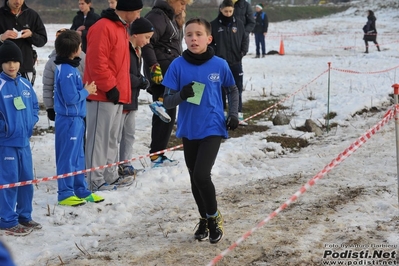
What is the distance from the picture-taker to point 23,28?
25.3 ft

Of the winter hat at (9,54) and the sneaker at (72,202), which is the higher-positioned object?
the winter hat at (9,54)

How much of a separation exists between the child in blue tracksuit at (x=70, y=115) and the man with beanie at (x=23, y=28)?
1.74 m

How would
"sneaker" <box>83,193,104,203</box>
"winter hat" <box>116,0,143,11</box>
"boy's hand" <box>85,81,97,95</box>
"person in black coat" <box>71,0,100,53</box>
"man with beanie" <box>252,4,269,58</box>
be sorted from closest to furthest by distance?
"boy's hand" <box>85,81,97,95</box>
"sneaker" <box>83,193,104,203</box>
"winter hat" <box>116,0,143,11</box>
"person in black coat" <box>71,0,100,53</box>
"man with beanie" <box>252,4,269,58</box>

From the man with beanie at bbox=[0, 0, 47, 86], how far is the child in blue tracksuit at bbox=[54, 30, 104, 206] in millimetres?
1744

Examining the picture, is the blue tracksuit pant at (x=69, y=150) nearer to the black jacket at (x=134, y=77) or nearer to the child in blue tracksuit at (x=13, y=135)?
the child in blue tracksuit at (x=13, y=135)

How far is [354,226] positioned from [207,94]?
70.0 inches

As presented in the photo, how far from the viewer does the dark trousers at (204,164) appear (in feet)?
16.3

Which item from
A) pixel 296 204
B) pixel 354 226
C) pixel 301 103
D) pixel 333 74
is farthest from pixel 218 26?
pixel 333 74

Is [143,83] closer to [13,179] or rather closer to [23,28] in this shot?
[23,28]

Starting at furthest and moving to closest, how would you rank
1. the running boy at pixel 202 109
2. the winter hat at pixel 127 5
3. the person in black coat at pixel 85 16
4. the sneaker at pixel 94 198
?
the person in black coat at pixel 85 16
the winter hat at pixel 127 5
the sneaker at pixel 94 198
the running boy at pixel 202 109

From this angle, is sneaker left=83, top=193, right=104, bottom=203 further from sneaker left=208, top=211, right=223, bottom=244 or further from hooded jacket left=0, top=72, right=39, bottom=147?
sneaker left=208, top=211, right=223, bottom=244

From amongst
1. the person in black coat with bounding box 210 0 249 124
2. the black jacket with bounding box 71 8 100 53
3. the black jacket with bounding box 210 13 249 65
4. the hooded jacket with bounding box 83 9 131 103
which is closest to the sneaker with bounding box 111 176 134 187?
the hooded jacket with bounding box 83 9 131 103

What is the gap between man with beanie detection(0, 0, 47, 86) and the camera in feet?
24.9

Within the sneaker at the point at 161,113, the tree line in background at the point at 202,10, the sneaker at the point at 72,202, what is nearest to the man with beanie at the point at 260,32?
the sneaker at the point at 161,113
